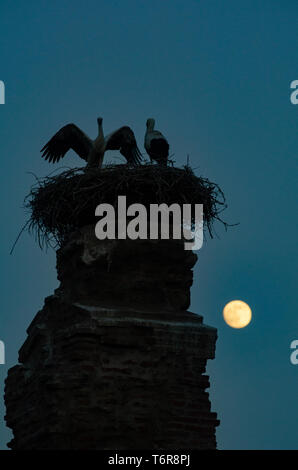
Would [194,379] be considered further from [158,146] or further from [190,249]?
[158,146]

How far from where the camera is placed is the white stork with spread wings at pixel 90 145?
10.4 m

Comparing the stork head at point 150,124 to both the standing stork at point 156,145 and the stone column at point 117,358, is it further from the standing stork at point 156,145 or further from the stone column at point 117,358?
the stone column at point 117,358

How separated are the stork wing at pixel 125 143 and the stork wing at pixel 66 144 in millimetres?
252

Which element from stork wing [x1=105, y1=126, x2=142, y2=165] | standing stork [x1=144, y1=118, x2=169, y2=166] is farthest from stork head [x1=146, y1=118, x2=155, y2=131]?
stork wing [x1=105, y1=126, x2=142, y2=165]

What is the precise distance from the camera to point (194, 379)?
8156mm

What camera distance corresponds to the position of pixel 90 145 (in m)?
10.4

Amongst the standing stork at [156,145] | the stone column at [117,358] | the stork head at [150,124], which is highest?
the stork head at [150,124]

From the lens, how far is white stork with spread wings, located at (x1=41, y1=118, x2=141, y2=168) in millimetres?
10430

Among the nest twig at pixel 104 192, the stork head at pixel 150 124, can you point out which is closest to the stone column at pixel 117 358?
the nest twig at pixel 104 192

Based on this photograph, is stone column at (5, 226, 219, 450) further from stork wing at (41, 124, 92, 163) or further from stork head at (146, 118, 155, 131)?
stork head at (146, 118, 155, 131)

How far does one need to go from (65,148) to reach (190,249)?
108 inches

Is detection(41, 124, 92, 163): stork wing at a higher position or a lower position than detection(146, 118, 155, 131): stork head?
lower
